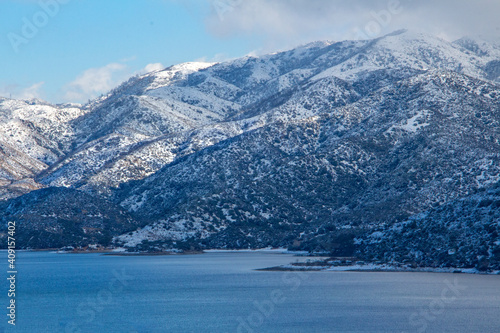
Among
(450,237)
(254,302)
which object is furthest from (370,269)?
(254,302)

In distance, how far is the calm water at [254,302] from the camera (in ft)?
225

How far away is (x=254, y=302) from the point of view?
8338 cm

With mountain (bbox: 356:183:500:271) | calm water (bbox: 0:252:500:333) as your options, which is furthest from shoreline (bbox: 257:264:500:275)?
calm water (bbox: 0:252:500:333)

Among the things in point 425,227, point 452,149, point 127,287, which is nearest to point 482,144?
point 452,149

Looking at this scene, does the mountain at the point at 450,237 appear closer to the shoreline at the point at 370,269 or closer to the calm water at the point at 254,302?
the shoreline at the point at 370,269

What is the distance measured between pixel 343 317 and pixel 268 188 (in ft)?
398

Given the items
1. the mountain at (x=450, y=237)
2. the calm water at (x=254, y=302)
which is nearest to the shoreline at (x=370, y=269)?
the mountain at (x=450, y=237)

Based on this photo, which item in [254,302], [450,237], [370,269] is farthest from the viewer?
[370,269]

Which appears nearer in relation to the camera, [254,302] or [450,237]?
[254,302]

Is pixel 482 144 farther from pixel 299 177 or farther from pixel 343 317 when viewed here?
pixel 343 317

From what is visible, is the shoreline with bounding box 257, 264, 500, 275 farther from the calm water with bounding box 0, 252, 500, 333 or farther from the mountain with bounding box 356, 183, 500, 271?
the calm water with bounding box 0, 252, 500, 333

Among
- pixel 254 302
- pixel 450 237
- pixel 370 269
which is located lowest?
pixel 370 269

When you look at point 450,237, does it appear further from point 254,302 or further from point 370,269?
point 254,302

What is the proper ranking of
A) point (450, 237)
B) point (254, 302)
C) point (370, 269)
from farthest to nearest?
1. point (370, 269)
2. point (450, 237)
3. point (254, 302)
